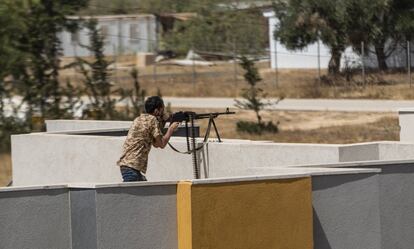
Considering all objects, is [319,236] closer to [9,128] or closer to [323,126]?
[9,128]

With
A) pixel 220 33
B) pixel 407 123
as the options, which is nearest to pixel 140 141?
pixel 407 123

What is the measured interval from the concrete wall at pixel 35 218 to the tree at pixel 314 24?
34.8 m

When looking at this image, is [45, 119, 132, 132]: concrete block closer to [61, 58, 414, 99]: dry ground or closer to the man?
the man

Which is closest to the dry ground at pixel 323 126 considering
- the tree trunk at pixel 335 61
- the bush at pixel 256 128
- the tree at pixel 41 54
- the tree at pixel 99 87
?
the bush at pixel 256 128

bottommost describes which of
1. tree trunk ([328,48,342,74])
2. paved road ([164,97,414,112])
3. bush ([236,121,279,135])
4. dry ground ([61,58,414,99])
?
bush ([236,121,279,135])

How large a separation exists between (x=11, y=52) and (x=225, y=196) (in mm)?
19520

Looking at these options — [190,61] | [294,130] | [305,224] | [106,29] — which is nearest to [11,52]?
[294,130]

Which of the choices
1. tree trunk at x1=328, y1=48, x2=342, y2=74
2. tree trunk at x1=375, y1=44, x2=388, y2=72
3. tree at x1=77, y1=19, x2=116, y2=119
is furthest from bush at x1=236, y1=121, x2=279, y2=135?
tree trunk at x1=375, y1=44, x2=388, y2=72

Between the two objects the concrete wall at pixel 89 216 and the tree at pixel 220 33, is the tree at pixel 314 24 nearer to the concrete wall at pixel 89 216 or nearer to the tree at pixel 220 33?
the tree at pixel 220 33

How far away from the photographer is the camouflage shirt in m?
13.0

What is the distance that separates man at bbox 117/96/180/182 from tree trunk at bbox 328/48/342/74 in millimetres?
32342

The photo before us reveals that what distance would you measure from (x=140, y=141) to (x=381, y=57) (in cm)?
3434

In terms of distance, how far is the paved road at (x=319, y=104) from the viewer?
123 feet

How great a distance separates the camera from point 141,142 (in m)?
13.0
